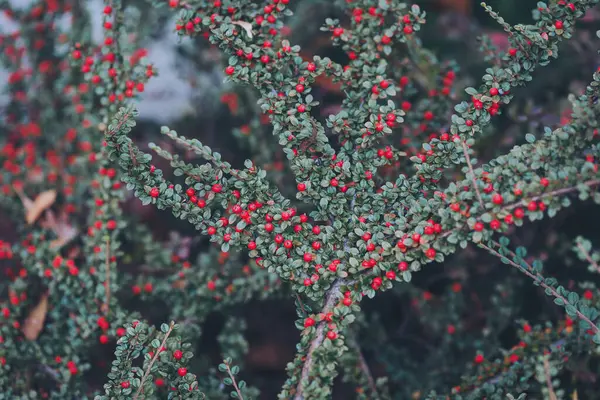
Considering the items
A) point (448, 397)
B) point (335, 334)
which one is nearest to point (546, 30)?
point (335, 334)

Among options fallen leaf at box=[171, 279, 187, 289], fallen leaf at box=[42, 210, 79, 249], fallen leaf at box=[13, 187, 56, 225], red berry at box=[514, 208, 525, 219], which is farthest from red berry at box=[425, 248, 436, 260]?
fallen leaf at box=[13, 187, 56, 225]

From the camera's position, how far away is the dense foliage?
1.67 metres

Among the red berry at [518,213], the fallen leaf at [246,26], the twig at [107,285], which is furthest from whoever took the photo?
the twig at [107,285]

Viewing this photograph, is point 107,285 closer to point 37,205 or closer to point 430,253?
point 37,205

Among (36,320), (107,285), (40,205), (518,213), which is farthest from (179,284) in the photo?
(518,213)

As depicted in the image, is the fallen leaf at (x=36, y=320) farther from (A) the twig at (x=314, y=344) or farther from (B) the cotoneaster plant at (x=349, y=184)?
(A) the twig at (x=314, y=344)

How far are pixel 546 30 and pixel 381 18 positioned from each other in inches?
20.5

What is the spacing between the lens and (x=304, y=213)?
1792 mm

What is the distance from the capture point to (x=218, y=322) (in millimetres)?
2938

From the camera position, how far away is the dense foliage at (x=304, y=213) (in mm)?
1675

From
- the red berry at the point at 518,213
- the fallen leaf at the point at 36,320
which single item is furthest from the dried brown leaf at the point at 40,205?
the red berry at the point at 518,213

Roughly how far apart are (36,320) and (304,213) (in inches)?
48.2

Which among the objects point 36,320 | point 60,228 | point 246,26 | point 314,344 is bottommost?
point 314,344

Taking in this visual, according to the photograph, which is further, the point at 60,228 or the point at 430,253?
the point at 60,228
